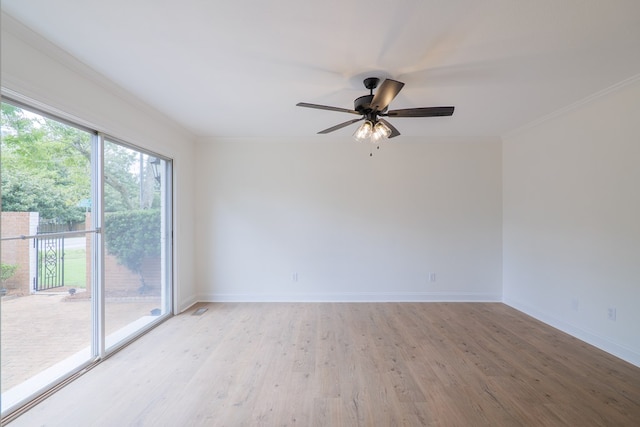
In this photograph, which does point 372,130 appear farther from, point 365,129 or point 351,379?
point 351,379

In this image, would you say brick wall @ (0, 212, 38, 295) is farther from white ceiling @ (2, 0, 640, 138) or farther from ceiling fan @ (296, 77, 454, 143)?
ceiling fan @ (296, 77, 454, 143)

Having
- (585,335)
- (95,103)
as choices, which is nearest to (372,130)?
(95,103)

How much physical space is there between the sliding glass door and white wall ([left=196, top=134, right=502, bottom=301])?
1.21 metres

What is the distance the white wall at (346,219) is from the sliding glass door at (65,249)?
121 centimetres

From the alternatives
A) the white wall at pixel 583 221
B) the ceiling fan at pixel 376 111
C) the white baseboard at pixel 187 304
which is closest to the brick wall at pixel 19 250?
the white baseboard at pixel 187 304

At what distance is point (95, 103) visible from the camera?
→ 2318 mm

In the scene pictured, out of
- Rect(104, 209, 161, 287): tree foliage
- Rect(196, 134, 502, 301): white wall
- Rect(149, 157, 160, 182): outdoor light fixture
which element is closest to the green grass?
Rect(104, 209, 161, 287): tree foliage

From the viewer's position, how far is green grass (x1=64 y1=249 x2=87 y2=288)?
217cm

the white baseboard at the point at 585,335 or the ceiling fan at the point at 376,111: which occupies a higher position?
the ceiling fan at the point at 376,111

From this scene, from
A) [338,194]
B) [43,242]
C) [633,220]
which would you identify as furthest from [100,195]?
[633,220]

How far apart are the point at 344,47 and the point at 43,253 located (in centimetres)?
273

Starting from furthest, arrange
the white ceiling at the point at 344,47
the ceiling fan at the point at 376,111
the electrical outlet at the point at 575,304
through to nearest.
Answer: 1. the electrical outlet at the point at 575,304
2. the ceiling fan at the point at 376,111
3. the white ceiling at the point at 344,47

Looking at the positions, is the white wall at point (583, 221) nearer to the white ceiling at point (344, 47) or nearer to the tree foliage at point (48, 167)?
the white ceiling at point (344, 47)

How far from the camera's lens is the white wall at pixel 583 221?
245 centimetres
